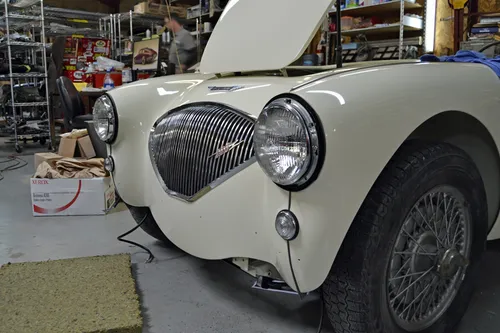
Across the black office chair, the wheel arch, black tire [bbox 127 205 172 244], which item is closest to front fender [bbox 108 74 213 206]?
black tire [bbox 127 205 172 244]

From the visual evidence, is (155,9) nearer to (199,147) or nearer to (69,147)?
(69,147)

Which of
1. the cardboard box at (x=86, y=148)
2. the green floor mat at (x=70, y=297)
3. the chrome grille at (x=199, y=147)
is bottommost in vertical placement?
the green floor mat at (x=70, y=297)

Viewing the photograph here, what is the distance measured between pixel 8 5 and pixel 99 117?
4.68 meters

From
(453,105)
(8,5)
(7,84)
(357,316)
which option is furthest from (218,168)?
(7,84)

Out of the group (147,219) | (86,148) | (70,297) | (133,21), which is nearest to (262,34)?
(147,219)

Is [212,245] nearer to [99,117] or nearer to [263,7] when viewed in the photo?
[99,117]

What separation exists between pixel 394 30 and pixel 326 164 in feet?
14.8

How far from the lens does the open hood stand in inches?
63.6

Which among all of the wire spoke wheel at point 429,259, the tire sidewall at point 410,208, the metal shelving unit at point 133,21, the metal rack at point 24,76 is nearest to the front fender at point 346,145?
the tire sidewall at point 410,208

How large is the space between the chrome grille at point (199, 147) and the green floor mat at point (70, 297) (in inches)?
17.4

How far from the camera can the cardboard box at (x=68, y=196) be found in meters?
2.70

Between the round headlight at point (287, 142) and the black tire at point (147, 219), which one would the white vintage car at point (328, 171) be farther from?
the black tire at point (147, 219)

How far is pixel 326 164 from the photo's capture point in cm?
99

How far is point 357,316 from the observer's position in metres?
1.12
